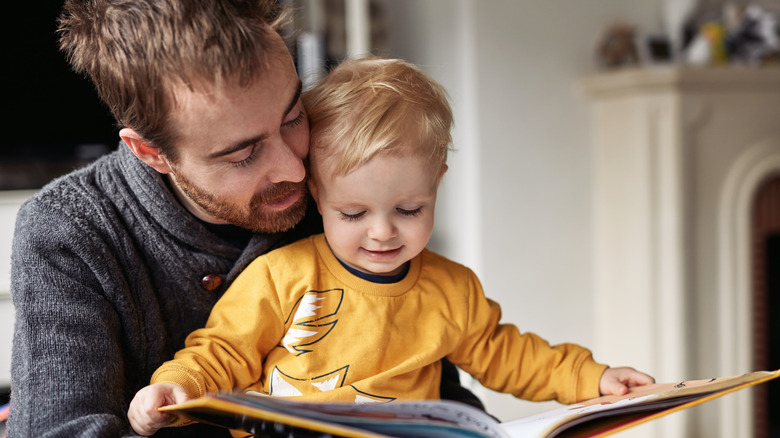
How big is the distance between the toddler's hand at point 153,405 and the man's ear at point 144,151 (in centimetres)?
30

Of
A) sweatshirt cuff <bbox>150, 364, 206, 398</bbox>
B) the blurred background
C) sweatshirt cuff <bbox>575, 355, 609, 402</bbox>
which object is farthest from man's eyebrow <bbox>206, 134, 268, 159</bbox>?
the blurred background

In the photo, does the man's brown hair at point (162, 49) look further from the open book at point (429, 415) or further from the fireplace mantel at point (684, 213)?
the fireplace mantel at point (684, 213)

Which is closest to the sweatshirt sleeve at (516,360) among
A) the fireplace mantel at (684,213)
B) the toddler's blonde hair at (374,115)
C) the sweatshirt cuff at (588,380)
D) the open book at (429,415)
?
the sweatshirt cuff at (588,380)

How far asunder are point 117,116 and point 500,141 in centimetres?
181

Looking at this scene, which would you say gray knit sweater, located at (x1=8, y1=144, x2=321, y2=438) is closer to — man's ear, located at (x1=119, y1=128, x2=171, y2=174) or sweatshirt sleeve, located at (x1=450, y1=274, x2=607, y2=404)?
man's ear, located at (x1=119, y1=128, x2=171, y2=174)

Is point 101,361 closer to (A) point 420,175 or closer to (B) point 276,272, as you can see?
(B) point 276,272

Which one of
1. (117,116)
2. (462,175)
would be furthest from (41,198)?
(462,175)

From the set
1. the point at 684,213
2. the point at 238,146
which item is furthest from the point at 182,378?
the point at 684,213

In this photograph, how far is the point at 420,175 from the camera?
0.92m

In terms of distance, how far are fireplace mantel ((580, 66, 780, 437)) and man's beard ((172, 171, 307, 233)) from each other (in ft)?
5.94

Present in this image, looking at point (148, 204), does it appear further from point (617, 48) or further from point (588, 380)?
point (617, 48)

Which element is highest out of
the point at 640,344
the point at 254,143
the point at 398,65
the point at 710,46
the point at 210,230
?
the point at 710,46

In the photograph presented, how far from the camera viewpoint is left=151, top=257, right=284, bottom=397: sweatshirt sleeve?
85 centimetres

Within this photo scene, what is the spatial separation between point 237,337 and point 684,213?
6.67 feet
